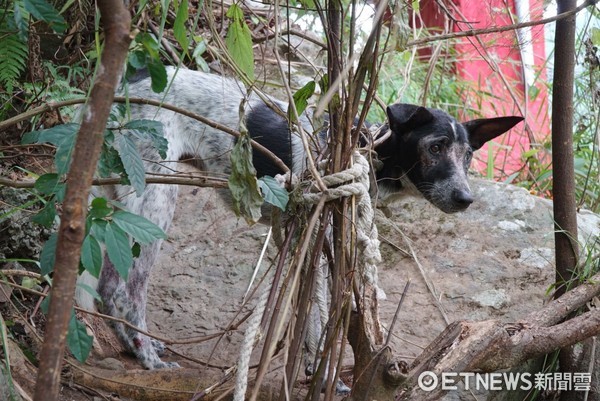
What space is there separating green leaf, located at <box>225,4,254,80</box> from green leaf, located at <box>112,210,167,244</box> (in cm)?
72

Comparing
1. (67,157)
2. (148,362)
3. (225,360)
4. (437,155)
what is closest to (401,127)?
(437,155)

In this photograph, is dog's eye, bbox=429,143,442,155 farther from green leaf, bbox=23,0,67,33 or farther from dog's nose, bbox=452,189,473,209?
green leaf, bbox=23,0,67,33

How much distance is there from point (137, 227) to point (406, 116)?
2.49m

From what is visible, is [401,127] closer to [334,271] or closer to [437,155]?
[437,155]

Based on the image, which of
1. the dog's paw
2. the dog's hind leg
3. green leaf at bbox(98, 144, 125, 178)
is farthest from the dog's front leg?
green leaf at bbox(98, 144, 125, 178)

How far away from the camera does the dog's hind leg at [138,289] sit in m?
3.68

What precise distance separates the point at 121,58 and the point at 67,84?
285 cm

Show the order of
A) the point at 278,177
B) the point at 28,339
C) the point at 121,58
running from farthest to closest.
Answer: the point at 28,339, the point at 278,177, the point at 121,58

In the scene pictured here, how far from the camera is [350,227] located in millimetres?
2078

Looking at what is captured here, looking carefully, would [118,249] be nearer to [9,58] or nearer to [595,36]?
[9,58]

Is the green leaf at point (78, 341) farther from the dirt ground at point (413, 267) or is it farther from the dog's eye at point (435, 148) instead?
the dog's eye at point (435, 148)

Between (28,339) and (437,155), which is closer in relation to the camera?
(28,339)

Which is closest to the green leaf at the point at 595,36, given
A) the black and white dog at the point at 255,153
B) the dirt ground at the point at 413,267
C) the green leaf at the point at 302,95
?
the black and white dog at the point at 255,153

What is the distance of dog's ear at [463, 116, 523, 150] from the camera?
422 centimetres
